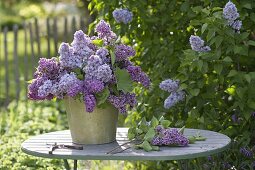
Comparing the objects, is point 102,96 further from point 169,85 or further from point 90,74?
point 169,85

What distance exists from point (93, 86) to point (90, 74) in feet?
0.25

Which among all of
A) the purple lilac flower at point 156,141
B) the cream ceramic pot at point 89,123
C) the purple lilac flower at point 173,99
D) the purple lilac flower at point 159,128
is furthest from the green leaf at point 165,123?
the purple lilac flower at point 173,99

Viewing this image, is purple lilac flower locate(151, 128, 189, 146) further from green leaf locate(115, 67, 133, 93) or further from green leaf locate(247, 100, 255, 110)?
green leaf locate(247, 100, 255, 110)

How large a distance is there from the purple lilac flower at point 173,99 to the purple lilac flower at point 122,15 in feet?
2.37

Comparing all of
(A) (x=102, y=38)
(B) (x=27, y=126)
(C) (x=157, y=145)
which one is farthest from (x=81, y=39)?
(B) (x=27, y=126)

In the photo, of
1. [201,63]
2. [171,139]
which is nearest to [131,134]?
[171,139]

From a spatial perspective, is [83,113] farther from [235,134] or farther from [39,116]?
[39,116]

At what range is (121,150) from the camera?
3.61 metres

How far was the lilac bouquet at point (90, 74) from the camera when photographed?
3588mm

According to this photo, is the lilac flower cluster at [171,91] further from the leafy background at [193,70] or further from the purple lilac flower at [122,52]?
the purple lilac flower at [122,52]

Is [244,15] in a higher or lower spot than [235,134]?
higher

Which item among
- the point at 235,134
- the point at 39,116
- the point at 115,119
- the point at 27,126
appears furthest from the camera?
the point at 39,116

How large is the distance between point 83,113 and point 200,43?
0.92m

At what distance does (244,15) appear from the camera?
14.4 feet
